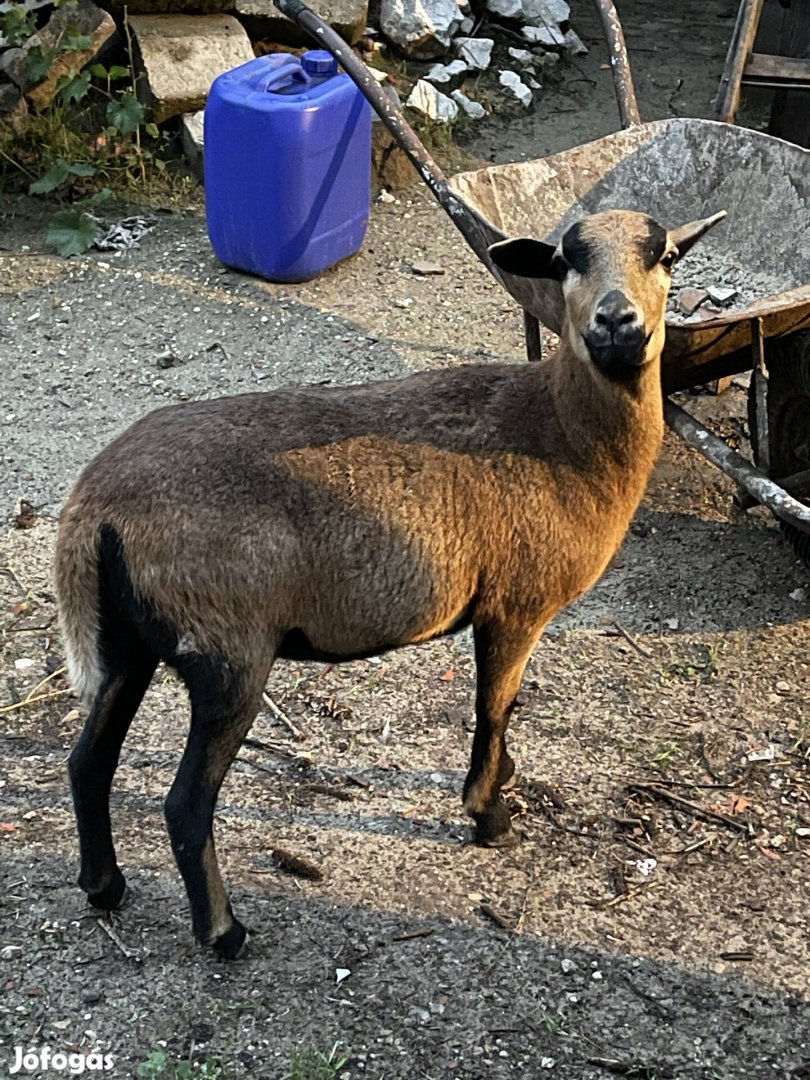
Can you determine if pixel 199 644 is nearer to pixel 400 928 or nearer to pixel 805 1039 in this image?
pixel 400 928

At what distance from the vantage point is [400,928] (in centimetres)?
412

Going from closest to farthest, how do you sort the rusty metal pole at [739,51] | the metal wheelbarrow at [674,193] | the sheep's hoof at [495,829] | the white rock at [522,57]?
the sheep's hoof at [495,829], the metal wheelbarrow at [674,193], the rusty metal pole at [739,51], the white rock at [522,57]

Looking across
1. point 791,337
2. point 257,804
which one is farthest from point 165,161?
point 257,804

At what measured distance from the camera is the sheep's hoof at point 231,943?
3941 millimetres

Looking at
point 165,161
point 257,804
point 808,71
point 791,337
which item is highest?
point 808,71

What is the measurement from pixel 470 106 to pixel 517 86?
1.62 ft

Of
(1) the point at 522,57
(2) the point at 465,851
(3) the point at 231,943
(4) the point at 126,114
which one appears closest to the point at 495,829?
(2) the point at 465,851

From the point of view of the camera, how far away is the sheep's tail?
143 inches

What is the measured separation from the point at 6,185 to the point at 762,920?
675 centimetres

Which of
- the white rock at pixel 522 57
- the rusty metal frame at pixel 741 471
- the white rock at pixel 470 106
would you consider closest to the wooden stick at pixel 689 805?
the rusty metal frame at pixel 741 471

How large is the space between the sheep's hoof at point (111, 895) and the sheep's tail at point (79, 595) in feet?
2.11

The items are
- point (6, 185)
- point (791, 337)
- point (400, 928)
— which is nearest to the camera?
point (400, 928)

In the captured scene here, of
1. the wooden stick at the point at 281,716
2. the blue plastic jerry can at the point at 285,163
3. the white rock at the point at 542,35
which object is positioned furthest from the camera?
the white rock at the point at 542,35

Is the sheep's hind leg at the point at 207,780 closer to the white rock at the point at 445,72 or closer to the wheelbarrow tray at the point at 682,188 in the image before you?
the wheelbarrow tray at the point at 682,188
